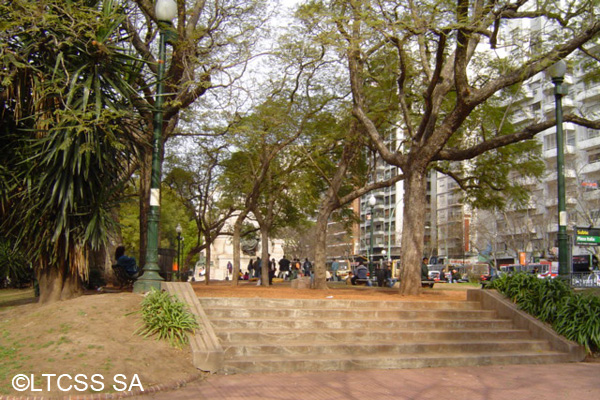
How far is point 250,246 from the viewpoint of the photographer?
2437 inches

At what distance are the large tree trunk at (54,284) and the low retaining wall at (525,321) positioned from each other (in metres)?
8.80

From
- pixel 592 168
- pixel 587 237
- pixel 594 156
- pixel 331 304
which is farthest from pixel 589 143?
pixel 331 304

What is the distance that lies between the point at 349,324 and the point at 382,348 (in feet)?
3.23

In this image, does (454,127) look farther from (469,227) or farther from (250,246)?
(250,246)

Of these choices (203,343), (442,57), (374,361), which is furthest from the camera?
(442,57)

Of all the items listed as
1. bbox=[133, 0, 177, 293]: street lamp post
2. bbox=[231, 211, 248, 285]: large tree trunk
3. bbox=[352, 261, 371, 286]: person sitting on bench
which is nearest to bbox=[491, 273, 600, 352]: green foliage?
bbox=[133, 0, 177, 293]: street lamp post

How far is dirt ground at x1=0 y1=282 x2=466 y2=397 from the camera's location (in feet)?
21.1

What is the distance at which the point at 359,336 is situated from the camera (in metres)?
9.56

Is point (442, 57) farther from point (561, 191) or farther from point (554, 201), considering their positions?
point (554, 201)

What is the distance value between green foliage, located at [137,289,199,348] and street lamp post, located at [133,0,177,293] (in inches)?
40.0

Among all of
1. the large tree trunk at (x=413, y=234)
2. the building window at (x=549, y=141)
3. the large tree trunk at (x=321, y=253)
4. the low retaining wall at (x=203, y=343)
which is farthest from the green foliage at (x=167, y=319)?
the building window at (x=549, y=141)

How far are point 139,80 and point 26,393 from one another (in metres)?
9.34

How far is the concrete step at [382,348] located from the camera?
8.45m

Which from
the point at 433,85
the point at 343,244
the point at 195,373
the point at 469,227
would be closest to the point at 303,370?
the point at 195,373
